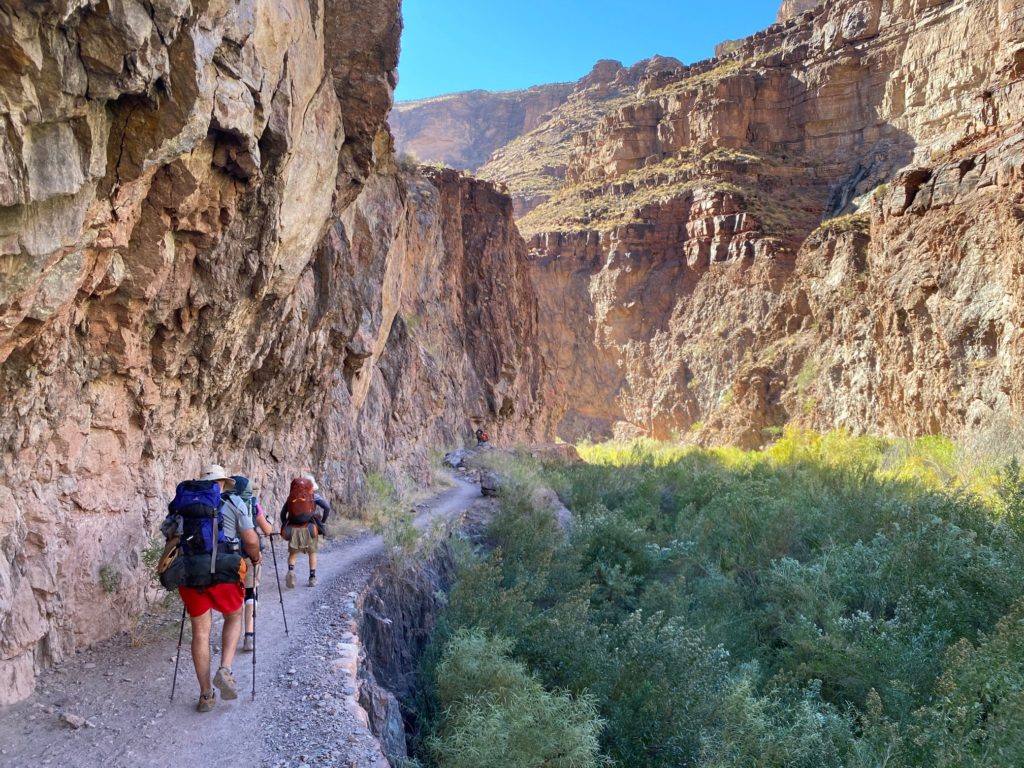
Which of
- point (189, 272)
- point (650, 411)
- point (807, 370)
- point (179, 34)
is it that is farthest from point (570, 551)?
point (650, 411)

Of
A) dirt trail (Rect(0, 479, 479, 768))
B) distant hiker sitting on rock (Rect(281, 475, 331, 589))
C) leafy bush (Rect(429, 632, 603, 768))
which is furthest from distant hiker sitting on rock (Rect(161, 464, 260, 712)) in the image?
distant hiker sitting on rock (Rect(281, 475, 331, 589))

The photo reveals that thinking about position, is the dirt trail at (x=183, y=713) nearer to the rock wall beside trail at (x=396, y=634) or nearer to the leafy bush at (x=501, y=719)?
the rock wall beside trail at (x=396, y=634)

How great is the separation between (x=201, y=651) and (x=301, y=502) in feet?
10.6

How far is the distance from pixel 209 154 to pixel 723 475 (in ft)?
59.7

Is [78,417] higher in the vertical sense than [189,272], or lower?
lower

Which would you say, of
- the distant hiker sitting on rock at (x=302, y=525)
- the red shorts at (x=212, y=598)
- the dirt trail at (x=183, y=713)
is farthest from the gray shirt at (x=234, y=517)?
the distant hiker sitting on rock at (x=302, y=525)

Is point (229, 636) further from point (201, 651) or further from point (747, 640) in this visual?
point (747, 640)

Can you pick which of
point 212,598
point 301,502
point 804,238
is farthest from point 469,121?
point 212,598

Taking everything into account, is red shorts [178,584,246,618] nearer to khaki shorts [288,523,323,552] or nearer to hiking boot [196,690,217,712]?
hiking boot [196,690,217,712]

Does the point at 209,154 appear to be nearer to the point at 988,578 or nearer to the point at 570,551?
the point at 570,551

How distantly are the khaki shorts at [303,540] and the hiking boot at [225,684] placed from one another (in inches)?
113

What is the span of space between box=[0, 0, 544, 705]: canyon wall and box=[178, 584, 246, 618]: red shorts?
118 centimetres

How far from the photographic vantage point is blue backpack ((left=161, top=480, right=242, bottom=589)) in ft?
14.4

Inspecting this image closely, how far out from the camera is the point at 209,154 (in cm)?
609
